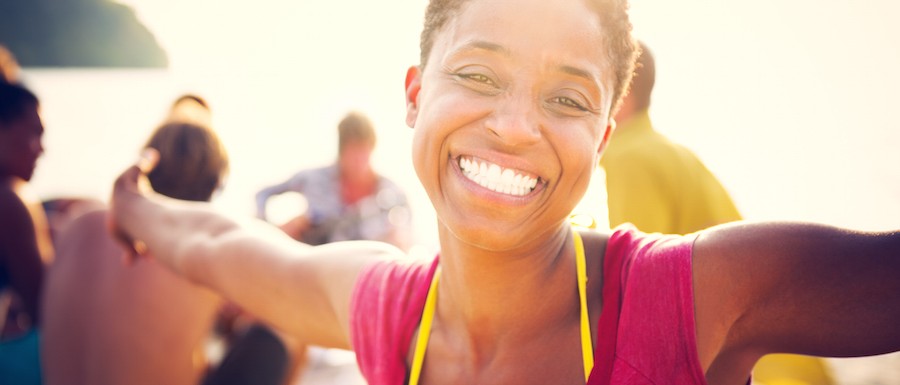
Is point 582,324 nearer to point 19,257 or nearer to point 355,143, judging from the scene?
point 19,257

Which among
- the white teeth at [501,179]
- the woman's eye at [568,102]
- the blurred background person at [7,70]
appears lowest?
the blurred background person at [7,70]

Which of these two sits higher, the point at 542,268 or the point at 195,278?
the point at 542,268

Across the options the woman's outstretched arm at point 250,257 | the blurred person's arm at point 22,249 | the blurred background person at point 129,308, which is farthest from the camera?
the blurred person's arm at point 22,249

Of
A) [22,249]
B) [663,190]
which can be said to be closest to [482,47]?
[663,190]

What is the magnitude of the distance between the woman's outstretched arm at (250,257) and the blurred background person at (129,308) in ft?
0.45

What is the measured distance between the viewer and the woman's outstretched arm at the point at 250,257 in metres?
2.07

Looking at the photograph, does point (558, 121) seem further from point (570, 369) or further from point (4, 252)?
point (4, 252)

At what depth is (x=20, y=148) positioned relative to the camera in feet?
11.7

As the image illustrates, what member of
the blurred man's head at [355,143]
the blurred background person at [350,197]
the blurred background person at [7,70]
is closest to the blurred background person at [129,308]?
the blurred background person at [7,70]

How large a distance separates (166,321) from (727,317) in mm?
2576

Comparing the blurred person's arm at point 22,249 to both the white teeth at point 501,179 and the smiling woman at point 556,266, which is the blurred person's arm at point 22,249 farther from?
the white teeth at point 501,179

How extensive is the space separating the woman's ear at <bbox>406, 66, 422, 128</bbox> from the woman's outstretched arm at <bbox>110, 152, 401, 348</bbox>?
1.58 ft

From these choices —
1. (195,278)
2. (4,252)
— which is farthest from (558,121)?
(4,252)

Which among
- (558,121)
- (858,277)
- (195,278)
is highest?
(558,121)
